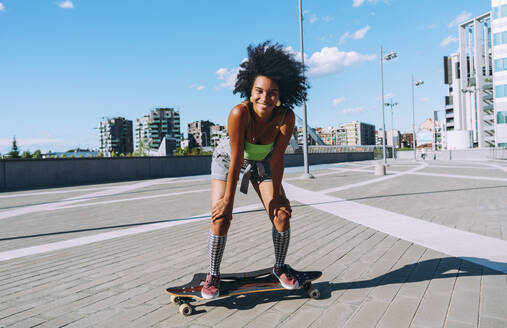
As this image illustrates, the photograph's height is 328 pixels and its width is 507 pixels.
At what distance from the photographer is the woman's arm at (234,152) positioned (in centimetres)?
260

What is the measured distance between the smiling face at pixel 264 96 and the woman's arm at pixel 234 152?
0.16 meters

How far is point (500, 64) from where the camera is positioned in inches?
1738

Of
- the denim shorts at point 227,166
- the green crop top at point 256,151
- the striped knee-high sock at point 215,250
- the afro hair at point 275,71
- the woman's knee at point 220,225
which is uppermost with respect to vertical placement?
the afro hair at point 275,71

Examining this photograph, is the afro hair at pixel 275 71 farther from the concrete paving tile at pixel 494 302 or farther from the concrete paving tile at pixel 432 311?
the concrete paving tile at pixel 494 302

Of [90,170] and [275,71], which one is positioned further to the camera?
[90,170]

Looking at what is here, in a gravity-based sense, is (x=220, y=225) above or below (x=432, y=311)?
above

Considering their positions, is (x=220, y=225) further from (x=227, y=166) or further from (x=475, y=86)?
(x=475, y=86)

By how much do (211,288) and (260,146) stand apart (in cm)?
125

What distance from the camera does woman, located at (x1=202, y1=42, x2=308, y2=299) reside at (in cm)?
266

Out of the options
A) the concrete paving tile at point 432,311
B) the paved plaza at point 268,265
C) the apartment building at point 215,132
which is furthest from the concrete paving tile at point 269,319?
the apartment building at point 215,132

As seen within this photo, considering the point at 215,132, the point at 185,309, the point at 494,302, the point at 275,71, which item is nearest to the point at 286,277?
the point at 185,309

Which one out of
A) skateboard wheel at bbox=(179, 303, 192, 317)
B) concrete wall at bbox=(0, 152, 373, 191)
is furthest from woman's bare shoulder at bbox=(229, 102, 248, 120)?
concrete wall at bbox=(0, 152, 373, 191)

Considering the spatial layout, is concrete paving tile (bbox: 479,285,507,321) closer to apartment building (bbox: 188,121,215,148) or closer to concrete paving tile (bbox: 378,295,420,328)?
concrete paving tile (bbox: 378,295,420,328)

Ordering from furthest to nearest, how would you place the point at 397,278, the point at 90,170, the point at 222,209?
the point at 90,170 < the point at 397,278 < the point at 222,209
